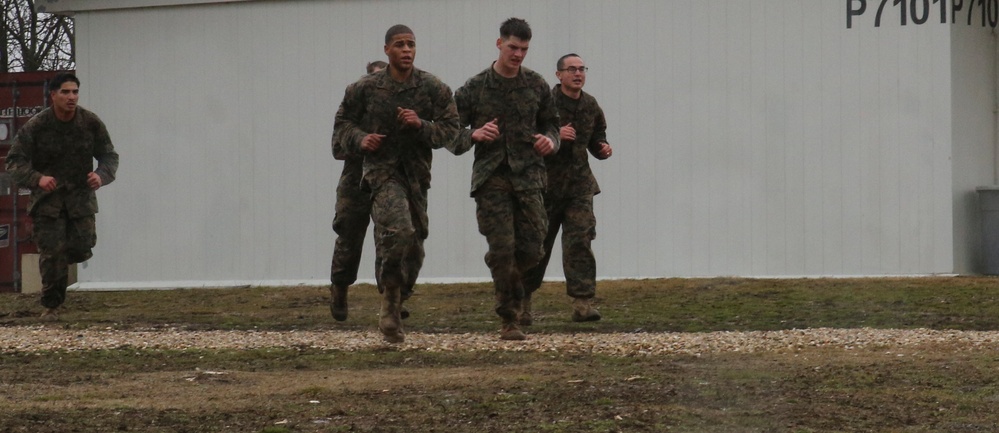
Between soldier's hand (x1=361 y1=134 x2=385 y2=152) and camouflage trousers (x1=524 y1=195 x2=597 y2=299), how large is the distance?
210 centimetres

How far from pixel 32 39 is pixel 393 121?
18547 millimetres

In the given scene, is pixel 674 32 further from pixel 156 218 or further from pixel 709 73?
pixel 156 218

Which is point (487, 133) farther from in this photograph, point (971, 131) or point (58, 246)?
point (971, 131)

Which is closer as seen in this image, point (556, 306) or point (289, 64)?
point (556, 306)

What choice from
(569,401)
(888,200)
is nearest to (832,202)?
(888,200)

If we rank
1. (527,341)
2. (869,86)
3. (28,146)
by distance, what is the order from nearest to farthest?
(527,341)
(28,146)
(869,86)

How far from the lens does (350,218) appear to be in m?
11.5

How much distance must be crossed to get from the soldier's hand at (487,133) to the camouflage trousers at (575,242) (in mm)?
1648

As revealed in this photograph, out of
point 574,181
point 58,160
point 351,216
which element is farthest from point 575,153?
point 58,160

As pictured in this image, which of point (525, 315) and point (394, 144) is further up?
point (394, 144)

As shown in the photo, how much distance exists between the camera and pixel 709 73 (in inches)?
682

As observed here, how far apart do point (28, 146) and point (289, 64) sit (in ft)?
17.0

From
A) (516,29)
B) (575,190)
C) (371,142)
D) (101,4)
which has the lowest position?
(575,190)

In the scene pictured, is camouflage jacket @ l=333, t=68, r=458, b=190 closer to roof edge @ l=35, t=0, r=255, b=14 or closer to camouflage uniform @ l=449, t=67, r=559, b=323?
camouflage uniform @ l=449, t=67, r=559, b=323
